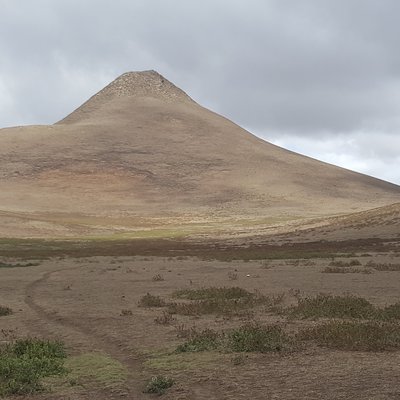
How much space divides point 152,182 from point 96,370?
143 meters

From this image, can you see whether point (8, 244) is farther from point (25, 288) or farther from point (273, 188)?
point (273, 188)

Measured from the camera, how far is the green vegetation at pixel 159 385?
31.9ft

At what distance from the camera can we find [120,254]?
181ft

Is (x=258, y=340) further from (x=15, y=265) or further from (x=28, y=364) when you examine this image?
(x=15, y=265)

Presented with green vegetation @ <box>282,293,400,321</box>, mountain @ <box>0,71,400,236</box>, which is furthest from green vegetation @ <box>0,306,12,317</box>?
mountain @ <box>0,71,400,236</box>

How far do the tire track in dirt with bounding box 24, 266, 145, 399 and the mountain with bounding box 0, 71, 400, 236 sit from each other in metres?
72.5

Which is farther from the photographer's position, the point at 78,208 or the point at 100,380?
the point at 78,208

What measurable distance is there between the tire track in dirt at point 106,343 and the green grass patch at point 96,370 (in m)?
0.21

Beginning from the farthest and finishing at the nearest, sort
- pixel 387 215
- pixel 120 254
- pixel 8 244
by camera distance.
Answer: pixel 387 215, pixel 8 244, pixel 120 254

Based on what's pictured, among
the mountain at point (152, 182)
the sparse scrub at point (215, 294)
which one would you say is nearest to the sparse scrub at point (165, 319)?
the sparse scrub at point (215, 294)

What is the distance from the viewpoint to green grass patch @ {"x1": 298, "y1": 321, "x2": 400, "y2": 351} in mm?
12219

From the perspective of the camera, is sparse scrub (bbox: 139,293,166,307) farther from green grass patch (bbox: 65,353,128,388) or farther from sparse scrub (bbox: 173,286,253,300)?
green grass patch (bbox: 65,353,128,388)

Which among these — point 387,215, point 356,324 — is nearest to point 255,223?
point 387,215

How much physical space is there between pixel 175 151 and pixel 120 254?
127004mm
